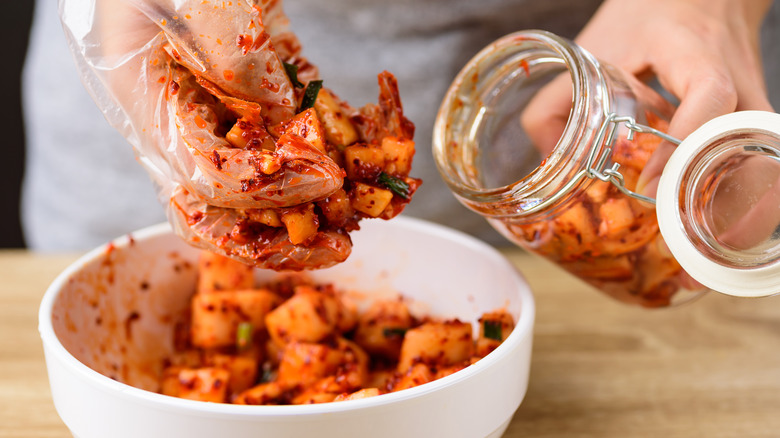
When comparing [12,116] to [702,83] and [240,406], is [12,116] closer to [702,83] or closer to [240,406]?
[240,406]

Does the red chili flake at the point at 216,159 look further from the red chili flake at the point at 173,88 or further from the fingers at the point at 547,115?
the fingers at the point at 547,115

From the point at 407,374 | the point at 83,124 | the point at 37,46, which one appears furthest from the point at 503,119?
the point at 37,46

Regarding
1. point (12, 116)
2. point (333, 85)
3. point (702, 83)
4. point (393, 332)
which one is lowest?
point (12, 116)

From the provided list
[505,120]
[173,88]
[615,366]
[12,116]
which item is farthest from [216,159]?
[12,116]

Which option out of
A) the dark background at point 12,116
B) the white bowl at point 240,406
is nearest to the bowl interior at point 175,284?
the white bowl at point 240,406

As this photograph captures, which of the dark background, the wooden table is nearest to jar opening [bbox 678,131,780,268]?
the wooden table

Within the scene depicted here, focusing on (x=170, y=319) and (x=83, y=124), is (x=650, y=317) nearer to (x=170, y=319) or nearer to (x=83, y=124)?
(x=170, y=319)

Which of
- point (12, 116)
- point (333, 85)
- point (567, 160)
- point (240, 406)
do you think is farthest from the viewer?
point (12, 116)
